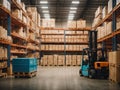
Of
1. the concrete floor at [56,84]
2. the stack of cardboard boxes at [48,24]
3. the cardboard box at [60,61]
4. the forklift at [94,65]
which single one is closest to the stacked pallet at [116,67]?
the concrete floor at [56,84]

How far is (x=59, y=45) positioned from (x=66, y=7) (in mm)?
4283

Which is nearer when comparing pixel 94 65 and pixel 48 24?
pixel 94 65

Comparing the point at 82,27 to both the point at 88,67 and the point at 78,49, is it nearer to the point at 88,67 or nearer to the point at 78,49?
the point at 78,49

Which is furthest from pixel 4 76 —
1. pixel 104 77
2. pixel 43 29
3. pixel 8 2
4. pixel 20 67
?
pixel 43 29

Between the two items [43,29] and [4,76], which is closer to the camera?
[4,76]

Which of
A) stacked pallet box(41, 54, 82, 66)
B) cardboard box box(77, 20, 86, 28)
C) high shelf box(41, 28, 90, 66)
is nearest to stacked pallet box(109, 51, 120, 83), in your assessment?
stacked pallet box(41, 54, 82, 66)

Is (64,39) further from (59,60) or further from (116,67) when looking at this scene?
(116,67)

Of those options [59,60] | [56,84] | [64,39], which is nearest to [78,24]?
[64,39]

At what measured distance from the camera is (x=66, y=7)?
89.2 feet

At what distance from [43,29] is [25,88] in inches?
699

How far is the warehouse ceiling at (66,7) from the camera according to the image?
24.9 metres

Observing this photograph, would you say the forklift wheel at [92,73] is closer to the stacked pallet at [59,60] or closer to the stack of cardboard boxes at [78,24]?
the stacked pallet at [59,60]

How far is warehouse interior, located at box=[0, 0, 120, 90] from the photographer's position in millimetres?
10539

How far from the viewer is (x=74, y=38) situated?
26203 mm
